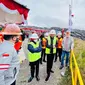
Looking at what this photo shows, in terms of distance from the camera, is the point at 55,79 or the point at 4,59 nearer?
the point at 4,59

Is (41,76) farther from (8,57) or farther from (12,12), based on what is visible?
(8,57)

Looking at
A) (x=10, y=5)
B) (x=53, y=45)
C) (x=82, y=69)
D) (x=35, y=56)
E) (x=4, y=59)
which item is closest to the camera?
(x=4, y=59)

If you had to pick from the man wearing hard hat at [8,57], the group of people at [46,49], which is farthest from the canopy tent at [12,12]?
the group of people at [46,49]

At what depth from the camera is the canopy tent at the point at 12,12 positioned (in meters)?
5.57

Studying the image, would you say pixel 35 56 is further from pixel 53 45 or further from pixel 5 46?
pixel 5 46

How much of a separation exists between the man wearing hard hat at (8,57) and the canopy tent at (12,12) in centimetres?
114

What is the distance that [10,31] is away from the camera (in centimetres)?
443

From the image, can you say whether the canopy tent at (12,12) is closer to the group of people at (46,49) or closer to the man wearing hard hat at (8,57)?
the man wearing hard hat at (8,57)

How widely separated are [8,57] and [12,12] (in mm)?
1785

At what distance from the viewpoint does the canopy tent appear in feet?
18.3

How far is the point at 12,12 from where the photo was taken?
19.3ft

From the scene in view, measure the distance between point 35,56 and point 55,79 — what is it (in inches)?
51.1

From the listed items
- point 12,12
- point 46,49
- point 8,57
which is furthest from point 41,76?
point 8,57

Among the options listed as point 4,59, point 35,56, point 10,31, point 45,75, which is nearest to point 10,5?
point 10,31
